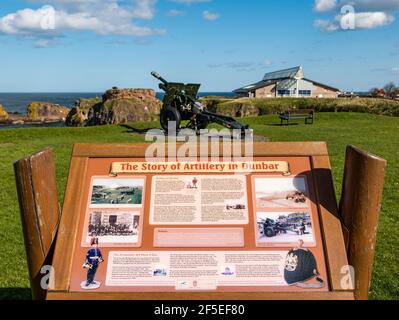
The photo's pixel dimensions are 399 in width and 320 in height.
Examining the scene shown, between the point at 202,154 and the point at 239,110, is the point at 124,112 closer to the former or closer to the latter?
the point at 239,110

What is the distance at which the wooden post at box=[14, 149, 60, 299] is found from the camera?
2.88m

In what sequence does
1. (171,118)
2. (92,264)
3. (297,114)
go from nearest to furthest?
(92,264) → (171,118) → (297,114)

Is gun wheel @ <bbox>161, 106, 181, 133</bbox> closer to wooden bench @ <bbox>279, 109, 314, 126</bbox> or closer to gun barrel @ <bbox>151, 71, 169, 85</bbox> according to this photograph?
gun barrel @ <bbox>151, 71, 169, 85</bbox>

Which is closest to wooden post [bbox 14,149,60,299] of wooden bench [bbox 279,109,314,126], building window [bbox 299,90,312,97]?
wooden bench [bbox 279,109,314,126]

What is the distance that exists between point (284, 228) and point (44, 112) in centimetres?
7974

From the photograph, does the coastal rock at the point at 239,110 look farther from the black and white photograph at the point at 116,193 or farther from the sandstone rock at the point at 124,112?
the black and white photograph at the point at 116,193

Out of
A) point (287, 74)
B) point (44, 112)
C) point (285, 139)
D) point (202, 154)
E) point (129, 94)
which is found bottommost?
point (285, 139)

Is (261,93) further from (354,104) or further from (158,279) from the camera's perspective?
(158,279)

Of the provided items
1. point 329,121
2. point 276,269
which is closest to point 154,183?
point 276,269

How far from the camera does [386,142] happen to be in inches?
574

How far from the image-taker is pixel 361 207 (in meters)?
2.88

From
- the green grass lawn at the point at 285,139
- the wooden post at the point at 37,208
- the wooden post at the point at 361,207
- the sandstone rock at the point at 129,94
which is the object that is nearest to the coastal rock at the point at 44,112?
the sandstone rock at the point at 129,94

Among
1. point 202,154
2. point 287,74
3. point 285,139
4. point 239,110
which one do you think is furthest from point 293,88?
point 202,154

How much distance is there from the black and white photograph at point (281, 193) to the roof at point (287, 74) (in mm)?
55839
